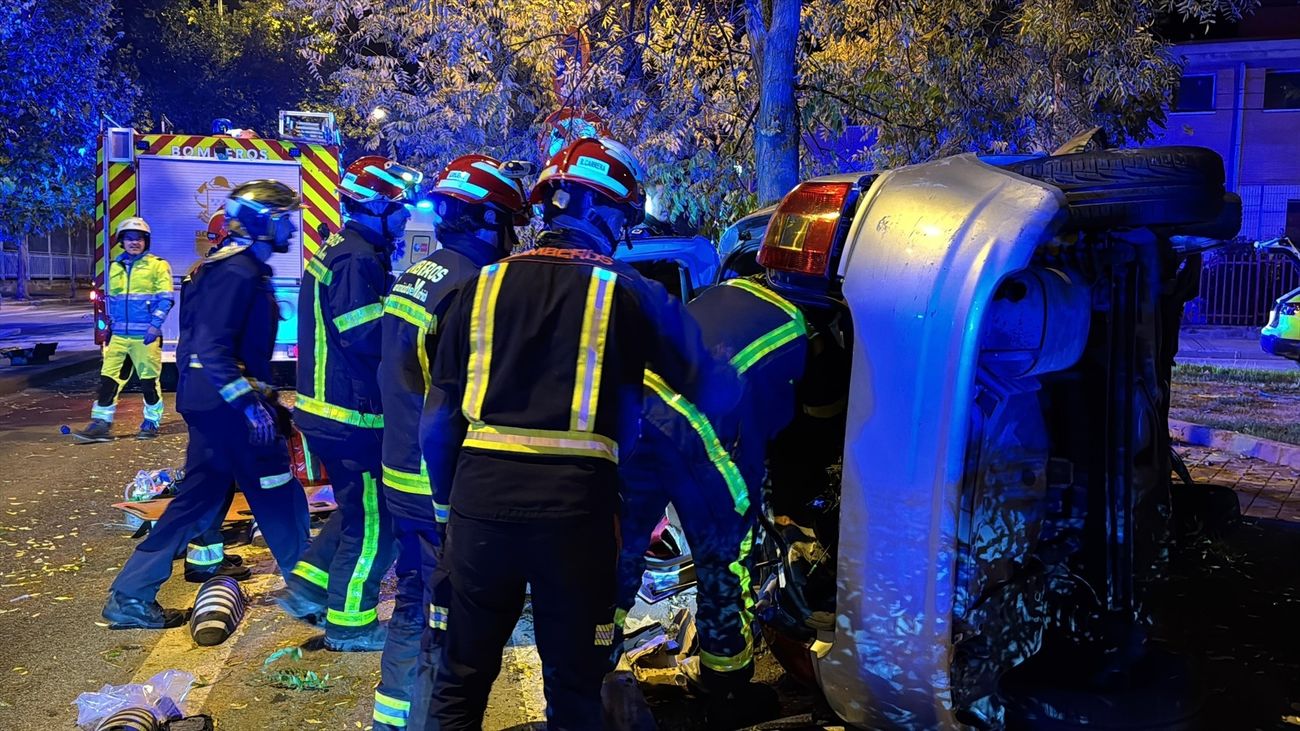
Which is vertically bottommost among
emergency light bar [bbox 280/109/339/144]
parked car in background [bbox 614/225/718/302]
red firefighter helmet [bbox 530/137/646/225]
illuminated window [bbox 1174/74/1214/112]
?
parked car in background [bbox 614/225/718/302]

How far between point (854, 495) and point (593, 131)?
5.43 meters

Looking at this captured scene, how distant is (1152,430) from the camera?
342cm

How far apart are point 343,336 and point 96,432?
6686mm

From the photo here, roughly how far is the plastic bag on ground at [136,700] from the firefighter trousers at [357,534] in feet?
2.41

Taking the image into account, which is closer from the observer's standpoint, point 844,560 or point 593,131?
point 844,560

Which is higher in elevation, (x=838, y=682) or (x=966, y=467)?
(x=966, y=467)

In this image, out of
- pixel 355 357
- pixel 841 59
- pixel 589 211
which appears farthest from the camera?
pixel 841 59

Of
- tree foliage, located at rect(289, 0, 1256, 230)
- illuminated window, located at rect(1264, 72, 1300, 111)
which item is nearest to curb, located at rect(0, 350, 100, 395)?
tree foliage, located at rect(289, 0, 1256, 230)

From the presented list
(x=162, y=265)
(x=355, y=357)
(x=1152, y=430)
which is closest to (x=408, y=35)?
(x=162, y=265)

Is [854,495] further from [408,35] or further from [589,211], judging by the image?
[408,35]

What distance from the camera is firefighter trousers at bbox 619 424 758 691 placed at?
11.1 feet

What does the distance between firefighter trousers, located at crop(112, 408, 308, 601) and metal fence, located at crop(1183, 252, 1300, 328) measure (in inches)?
912

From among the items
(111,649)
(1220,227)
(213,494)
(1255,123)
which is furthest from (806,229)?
(1255,123)

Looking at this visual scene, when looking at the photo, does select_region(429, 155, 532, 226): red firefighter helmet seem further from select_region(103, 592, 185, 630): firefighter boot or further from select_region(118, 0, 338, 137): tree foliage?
select_region(118, 0, 338, 137): tree foliage
